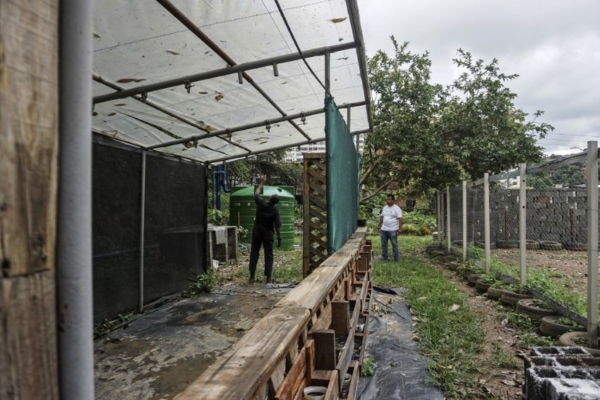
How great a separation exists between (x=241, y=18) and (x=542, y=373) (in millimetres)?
3593

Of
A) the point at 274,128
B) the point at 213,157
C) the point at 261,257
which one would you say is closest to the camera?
the point at 274,128

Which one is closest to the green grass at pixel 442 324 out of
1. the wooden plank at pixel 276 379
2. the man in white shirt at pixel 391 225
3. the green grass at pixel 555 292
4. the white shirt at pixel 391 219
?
the green grass at pixel 555 292

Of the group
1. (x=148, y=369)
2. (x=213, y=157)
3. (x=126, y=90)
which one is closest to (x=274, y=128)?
(x=213, y=157)

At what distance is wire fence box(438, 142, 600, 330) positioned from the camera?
4.82 meters

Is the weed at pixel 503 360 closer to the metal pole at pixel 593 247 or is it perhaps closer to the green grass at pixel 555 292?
the metal pole at pixel 593 247

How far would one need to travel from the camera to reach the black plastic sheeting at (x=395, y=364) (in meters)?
3.84

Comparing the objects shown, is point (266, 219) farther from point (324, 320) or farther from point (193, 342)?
point (324, 320)

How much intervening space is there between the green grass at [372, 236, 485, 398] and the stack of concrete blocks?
0.75 meters

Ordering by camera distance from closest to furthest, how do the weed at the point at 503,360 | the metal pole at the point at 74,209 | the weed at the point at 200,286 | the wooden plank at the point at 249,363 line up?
the metal pole at the point at 74,209 < the wooden plank at the point at 249,363 < the weed at the point at 503,360 < the weed at the point at 200,286

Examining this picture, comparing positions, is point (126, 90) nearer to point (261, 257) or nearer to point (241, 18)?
point (241, 18)

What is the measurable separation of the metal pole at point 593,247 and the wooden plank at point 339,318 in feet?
8.49

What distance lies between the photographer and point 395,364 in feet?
14.8

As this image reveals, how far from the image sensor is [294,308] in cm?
203

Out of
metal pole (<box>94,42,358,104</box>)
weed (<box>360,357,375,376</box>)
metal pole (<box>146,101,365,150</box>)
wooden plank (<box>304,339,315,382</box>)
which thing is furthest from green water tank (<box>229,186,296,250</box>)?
wooden plank (<box>304,339,315,382</box>)
